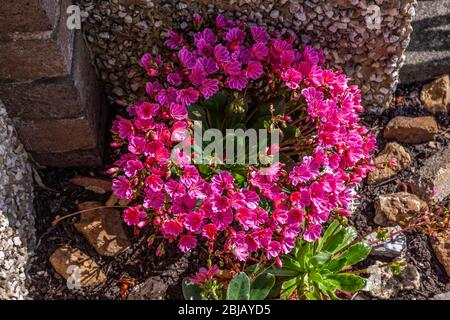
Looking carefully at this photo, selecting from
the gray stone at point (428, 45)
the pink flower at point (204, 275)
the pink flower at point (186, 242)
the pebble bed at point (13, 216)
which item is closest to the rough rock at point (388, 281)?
the pink flower at point (204, 275)

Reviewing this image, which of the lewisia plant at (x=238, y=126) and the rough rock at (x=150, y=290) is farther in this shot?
the rough rock at (x=150, y=290)

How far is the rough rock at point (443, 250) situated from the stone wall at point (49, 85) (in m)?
1.60

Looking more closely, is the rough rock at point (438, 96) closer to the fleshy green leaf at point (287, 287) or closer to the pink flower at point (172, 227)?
the fleshy green leaf at point (287, 287)

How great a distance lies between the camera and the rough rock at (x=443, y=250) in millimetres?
2756

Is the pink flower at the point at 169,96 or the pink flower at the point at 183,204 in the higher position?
the pink flower at the point at 169,96

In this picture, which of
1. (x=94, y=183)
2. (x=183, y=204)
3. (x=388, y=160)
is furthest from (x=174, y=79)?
(x=388, y=160)

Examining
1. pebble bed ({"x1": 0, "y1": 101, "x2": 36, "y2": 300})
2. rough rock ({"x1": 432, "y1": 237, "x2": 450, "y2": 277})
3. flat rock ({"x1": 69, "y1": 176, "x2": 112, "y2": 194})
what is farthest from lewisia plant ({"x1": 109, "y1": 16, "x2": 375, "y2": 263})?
rough rock ({"x1": 432, "y1": 237, "x2": 450, "y2": 277})

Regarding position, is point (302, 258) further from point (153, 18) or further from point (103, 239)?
point (153, 18)

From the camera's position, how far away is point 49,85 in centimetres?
240

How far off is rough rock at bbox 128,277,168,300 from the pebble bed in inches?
18.5

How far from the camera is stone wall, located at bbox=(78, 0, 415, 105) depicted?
2510mm

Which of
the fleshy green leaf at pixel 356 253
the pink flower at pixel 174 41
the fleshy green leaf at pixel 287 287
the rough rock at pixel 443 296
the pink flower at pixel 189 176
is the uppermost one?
the pink flower at pixel 174 41

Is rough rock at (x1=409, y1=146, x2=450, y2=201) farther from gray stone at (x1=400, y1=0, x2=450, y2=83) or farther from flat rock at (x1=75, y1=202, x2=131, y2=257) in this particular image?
flat rock at (x1=75, y1=202, x2=131, y2=257)
